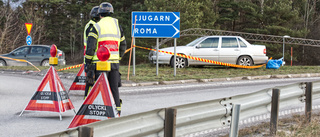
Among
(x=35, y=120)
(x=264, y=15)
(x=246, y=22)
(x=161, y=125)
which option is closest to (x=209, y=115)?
(x=161, y=125)

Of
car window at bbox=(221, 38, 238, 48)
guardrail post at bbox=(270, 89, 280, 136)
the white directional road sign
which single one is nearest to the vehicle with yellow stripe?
car window at bbox=(221, 38, 238, 48)

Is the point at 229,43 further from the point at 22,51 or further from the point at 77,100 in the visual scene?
the point at 22,51

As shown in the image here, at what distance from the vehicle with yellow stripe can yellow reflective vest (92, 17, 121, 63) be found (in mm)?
13580

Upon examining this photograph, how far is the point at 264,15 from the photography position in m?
47.6

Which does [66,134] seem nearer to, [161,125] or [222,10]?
[161,125]

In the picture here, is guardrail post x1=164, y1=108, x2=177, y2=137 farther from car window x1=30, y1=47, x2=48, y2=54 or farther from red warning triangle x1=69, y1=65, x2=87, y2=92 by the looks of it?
car window x1=30, y1=47, x2=48, y2=54

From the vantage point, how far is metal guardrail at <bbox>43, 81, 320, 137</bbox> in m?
3.74

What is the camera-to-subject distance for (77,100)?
10.3 meters

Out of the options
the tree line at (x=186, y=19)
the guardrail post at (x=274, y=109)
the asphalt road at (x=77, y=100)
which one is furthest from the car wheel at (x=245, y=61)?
the tree line at (x=186, y=19)

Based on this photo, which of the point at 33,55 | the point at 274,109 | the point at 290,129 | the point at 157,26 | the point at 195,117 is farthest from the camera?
the point at 33,55

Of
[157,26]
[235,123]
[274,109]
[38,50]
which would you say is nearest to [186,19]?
[38,50]

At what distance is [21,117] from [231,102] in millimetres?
3990

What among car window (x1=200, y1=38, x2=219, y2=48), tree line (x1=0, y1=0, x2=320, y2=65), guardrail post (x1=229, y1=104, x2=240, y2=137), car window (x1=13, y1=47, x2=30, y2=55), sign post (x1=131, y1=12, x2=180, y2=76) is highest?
tree line (x1=0, y1=0, x2=320, y2=65)

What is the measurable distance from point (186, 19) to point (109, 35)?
35.6 m
